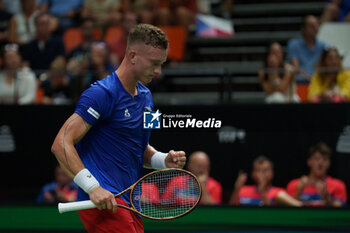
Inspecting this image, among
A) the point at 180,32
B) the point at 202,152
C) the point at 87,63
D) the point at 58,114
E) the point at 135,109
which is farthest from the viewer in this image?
the point at 180,32

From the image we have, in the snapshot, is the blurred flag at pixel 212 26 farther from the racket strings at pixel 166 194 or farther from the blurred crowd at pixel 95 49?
the racket strings at pixel 166 194

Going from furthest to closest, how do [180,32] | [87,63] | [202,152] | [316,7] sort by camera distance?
[316,7] → [180,32] → [87,63] → [202,152]

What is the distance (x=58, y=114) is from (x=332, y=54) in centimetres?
335

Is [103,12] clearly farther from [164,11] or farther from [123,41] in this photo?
[123,41]

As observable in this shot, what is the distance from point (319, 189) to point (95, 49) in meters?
3.45

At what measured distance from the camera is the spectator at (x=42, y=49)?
29.5 feet

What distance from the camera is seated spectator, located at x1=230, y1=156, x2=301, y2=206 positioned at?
6902 mm

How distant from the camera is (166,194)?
158 inches

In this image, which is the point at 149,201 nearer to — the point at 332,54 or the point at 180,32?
the point at 332,54

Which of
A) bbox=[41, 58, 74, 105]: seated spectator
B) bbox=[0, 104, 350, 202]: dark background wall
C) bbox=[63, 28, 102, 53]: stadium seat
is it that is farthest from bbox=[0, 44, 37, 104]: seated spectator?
bbox=[63, 28, 102, 53]: stadium seat

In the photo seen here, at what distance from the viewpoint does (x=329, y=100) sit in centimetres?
732

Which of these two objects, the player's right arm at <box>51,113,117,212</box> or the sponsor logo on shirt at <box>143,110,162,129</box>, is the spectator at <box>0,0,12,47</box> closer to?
the sponsor logo on shirt at <box>143,110,162,129</box>

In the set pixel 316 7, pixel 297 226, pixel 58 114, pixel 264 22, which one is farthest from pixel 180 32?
pixel 297 226

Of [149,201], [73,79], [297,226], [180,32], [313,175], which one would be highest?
[180,32]
